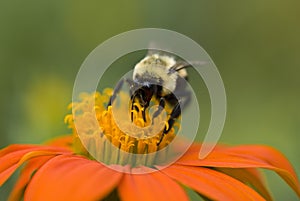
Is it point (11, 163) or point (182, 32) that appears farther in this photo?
point (182, 32)

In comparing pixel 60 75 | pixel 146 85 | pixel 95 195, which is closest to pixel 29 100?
pixel 60 75

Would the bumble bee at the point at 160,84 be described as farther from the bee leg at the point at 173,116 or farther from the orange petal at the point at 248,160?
the orange petal at the point at 248,160

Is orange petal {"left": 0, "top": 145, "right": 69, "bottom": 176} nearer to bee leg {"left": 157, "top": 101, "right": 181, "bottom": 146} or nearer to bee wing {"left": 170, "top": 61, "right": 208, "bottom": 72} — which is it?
bee leg {"left": 157, "top": 101, "right": 181, "bottom": 146}

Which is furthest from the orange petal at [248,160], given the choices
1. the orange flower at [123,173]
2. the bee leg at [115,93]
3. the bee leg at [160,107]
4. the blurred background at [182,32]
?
the blurred background at [182,32]

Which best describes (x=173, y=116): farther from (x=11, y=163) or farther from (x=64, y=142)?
(x=11, y=163)

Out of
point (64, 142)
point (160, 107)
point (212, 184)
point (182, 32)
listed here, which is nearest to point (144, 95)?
point (160, 107)

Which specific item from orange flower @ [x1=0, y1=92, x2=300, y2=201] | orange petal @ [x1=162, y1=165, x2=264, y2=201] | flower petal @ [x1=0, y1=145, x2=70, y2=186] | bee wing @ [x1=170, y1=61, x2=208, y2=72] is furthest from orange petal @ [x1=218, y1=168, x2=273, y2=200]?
flower petal @ [x1=0, y1=145, x2=70, y2=186]

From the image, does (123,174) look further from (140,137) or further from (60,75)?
(60,75)
